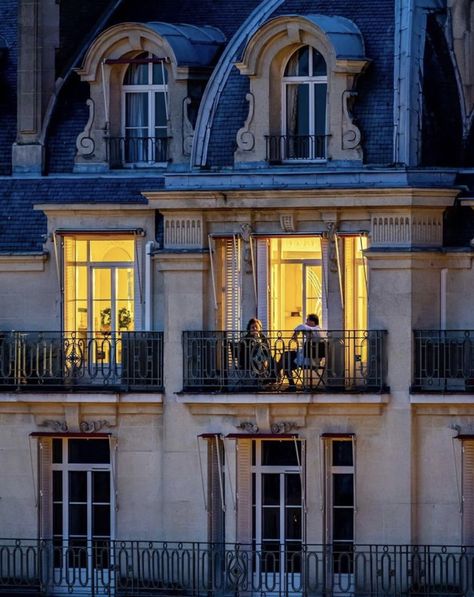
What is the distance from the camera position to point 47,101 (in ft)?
241

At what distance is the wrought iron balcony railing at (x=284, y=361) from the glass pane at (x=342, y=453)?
1116 millimetres

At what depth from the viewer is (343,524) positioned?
70000 millimetres

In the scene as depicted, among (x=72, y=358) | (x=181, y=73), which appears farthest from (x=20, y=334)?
(x=181, y=73)

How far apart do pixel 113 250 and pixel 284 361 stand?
447 cm

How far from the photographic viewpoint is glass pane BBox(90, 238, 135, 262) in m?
71.9

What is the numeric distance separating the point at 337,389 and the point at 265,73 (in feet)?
20.0

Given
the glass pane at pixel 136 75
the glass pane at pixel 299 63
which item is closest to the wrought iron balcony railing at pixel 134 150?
the glass pane at pixel 136 75

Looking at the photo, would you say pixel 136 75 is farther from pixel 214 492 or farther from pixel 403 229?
pixel 214 492

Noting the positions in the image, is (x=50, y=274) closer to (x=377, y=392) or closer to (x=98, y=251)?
(x=98, y=251)

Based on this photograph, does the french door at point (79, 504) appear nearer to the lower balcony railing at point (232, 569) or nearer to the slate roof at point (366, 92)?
the lower balcony railing at point (232, 569)

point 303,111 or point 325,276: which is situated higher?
point 303,111

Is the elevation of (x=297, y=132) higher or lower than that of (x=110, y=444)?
higher

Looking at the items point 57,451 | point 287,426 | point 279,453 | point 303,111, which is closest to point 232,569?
point 279,453

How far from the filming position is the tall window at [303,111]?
70.4m
